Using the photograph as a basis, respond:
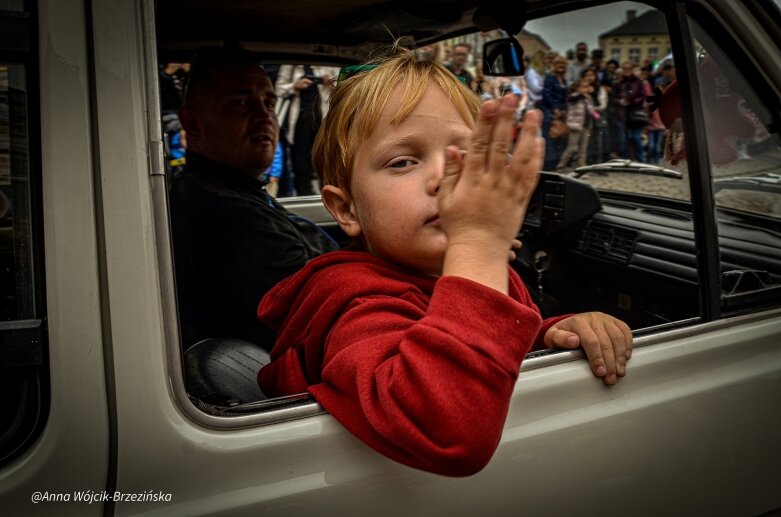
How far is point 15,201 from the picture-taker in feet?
2.70

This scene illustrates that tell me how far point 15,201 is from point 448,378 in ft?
2.08

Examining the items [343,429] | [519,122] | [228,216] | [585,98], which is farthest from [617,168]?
[585,98]

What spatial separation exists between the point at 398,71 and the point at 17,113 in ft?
2.17

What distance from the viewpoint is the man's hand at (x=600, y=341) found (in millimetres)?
1100

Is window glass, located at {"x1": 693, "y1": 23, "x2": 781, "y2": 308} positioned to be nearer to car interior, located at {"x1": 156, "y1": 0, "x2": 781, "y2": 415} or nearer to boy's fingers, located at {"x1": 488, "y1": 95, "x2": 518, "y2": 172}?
car interior, located at {"x1": 156, "y1": 0, "x2": 781, "y2": 415}

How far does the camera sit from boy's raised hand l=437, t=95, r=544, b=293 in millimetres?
811

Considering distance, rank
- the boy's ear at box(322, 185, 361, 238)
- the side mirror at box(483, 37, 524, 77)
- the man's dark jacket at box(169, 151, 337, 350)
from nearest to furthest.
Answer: the boy's ear at box(322, 185, 361, 238) < the man's dark jacket at box(169, 151, 337, 350) < the side mirror at box(483, 37, 524, 77)

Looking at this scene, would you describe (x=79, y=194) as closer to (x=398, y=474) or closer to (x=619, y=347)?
(x=398, y=474)

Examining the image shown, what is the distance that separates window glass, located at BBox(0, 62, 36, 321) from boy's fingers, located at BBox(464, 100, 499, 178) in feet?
1.98

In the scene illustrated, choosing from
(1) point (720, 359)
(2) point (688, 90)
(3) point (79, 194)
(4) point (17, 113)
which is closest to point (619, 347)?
(1) point (720, 359)

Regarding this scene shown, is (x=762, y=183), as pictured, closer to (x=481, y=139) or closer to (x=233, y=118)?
(x=481, y=139)

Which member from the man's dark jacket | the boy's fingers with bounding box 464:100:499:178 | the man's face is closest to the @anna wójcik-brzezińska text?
the boy's fingers with bounding box 464:100:499:178

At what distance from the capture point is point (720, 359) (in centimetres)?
122

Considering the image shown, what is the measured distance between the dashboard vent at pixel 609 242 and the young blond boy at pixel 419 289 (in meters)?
0.99
